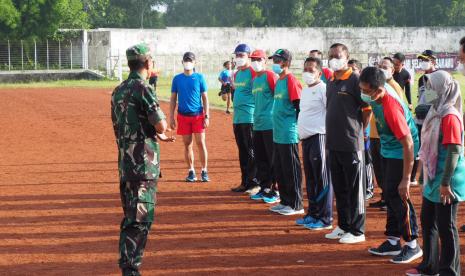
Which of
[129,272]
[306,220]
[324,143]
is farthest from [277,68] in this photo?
[129,272]

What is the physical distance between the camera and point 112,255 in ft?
26.6

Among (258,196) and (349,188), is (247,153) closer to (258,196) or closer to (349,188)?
(258,196)

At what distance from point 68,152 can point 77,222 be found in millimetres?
7932

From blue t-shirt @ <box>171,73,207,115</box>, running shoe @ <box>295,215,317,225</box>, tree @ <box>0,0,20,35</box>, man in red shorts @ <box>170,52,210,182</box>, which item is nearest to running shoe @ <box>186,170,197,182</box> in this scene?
man in red shorts @ <box>170,52,210,182</box>

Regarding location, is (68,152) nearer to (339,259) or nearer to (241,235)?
(241,235)

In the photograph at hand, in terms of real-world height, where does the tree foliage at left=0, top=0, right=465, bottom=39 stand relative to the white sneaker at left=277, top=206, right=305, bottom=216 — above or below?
above

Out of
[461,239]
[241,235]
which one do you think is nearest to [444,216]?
[461,239]

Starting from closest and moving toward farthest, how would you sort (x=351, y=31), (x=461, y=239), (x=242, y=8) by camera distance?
(x=461, y=239)
(x=351, y=31)
(x=242, y=8)

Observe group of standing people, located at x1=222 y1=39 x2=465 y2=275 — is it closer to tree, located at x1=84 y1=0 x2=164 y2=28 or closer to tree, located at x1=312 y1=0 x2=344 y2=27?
tree, located at x1=84 y1=0 x2=164 y2=28

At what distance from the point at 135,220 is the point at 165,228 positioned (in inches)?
114

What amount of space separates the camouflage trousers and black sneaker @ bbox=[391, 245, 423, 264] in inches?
103

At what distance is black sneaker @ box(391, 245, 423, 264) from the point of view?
25.0ft

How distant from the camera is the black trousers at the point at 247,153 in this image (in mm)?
11875

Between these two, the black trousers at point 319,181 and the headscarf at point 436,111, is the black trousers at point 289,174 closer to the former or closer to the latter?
the black trousers at point 319,181
